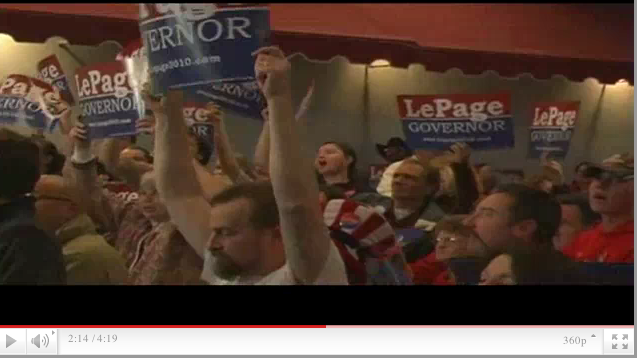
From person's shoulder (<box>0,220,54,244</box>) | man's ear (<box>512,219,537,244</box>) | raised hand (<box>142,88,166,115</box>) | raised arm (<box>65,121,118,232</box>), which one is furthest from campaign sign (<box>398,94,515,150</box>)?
person's shoulder (<box>0,220,54,244</box>)

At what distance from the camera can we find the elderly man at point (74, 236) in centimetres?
113

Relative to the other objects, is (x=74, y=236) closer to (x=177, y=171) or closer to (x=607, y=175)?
(x=177, y=171)

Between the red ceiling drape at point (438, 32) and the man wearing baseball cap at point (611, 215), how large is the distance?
139 millimetres

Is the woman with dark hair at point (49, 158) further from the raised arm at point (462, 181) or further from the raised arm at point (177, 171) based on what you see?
the raised arm at point (462, 181)

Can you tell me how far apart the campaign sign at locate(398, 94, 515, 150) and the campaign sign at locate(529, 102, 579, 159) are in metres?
0.04

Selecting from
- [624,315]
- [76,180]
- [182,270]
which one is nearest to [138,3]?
[76,180]

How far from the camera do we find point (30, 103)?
3.68 ft

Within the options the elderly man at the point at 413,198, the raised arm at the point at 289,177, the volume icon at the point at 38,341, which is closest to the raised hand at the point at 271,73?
the raised arm at the point at 289,177

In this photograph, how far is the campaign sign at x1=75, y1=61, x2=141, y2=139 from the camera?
1135 millimetres

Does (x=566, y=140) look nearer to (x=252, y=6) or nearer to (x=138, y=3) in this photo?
(x=252, y=6)

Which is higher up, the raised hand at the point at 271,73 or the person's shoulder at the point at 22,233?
the raised hand at the point at 271,73

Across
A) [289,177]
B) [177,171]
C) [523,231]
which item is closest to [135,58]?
[177,171]

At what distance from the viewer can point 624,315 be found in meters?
1.12

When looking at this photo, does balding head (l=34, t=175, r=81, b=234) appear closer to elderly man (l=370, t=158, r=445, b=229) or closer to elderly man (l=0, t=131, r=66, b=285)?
elderly man (l=0, t=131, r=66, b=285)
